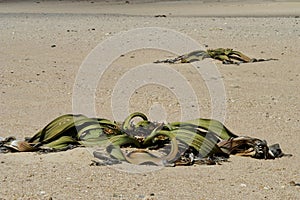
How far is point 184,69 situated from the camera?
793 cm

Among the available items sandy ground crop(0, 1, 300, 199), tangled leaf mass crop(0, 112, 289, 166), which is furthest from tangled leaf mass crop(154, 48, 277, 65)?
tangled leaf mass crop(0, 112, 289, 166)

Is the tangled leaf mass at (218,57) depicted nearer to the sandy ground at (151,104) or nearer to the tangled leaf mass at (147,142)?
the sandy ground at (151,104)

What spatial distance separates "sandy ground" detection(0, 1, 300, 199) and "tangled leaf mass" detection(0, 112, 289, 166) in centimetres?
10

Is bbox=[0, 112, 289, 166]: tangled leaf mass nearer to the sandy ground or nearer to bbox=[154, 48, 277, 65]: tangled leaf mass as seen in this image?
the sandy ground

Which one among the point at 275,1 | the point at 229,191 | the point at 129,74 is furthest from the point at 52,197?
the point at 275,1

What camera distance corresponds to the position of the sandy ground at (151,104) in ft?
11.9

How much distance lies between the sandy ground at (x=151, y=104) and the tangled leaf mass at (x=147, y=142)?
0.10 m

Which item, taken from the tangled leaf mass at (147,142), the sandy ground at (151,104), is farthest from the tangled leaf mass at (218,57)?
the tangled leaf mass at (147,142)

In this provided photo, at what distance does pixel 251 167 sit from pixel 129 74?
3511 millimetres

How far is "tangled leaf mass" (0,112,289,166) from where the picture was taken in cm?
410

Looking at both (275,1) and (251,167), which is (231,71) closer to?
(251,167)

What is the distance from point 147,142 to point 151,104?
65.1 inches

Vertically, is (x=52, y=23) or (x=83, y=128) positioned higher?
(x=83, y=128)

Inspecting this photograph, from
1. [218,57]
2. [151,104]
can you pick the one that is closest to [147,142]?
[151,104]
